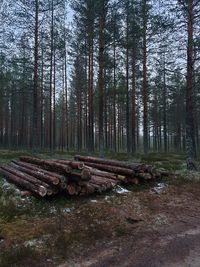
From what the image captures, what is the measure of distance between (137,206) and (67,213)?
85.2 inches

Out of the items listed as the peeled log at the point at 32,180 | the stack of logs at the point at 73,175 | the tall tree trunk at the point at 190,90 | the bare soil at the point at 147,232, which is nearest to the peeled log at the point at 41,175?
the stack of logs at the point at 73,175

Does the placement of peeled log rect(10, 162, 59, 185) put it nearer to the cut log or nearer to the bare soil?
the bare soil

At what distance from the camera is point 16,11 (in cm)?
2139

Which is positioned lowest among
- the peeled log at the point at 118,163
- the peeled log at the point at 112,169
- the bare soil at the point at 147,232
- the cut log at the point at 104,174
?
the bare soil at the point at 147,232

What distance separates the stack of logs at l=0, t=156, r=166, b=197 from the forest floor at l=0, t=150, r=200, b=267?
308 millimetres

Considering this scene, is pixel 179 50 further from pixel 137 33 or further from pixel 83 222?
pixel 83 222

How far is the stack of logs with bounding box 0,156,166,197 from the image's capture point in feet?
28.0

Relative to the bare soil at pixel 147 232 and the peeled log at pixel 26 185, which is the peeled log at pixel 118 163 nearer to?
the bare soil at pixel 147 232

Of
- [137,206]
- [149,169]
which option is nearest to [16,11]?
[149,169]

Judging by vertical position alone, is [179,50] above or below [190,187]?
above

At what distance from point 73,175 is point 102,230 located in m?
2.00

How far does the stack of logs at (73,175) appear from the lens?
855cm

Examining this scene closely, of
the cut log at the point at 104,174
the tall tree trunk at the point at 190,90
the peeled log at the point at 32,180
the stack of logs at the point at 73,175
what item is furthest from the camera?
the tall tree trunk at the point at 190,90

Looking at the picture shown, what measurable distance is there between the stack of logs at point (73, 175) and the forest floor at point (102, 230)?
0.31 m
